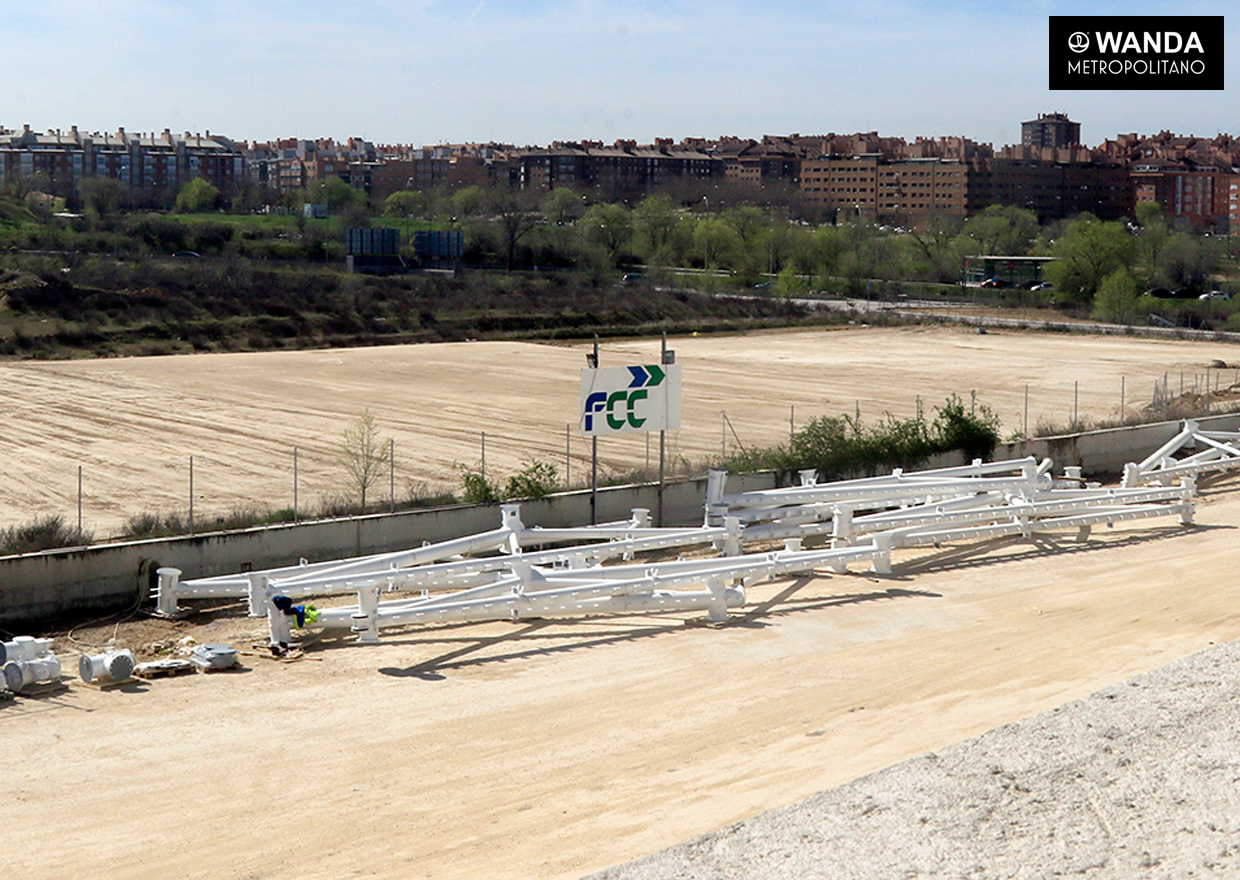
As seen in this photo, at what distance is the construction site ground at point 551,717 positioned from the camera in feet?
35.8

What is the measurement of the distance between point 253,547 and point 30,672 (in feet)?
17.4

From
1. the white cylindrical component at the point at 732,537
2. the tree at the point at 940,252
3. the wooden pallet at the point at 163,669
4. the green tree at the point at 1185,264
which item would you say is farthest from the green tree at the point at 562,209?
the wooden pallet at the point at 163,669

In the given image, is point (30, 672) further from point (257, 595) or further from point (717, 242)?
point (717, 242)

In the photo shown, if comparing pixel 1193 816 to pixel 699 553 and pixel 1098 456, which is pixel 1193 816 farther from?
pixel 1098 456

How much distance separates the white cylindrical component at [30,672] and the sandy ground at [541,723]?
34cm

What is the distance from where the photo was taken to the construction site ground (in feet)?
35.8

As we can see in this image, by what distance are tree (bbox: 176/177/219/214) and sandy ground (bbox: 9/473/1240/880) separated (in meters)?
158

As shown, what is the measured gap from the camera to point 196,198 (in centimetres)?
16862

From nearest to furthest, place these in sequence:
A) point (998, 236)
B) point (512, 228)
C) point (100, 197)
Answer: point (512, 228)
point (998, 236)
point (100, 197)

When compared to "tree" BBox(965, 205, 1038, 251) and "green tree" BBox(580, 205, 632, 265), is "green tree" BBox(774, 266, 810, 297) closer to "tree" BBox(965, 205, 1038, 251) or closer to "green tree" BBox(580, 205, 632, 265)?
"green tree" BBox(580, 205, 632, 265)

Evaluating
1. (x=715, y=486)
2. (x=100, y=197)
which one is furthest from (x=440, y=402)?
(x=100, y=197)

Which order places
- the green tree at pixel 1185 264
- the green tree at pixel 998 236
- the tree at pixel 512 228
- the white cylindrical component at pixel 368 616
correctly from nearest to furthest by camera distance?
the white cylindrical component at pixel 368 616 → the green tree at pixel 1185 264 → the tree at pixel 512 228 → the green tree at pixel 998 236

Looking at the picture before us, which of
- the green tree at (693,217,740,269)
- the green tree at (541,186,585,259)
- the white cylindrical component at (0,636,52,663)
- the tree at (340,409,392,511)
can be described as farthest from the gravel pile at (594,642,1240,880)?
the green tree at (541,186,585,259)

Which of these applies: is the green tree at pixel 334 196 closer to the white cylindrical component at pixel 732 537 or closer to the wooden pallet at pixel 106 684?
the white cylindrical component at pixel 732 537
